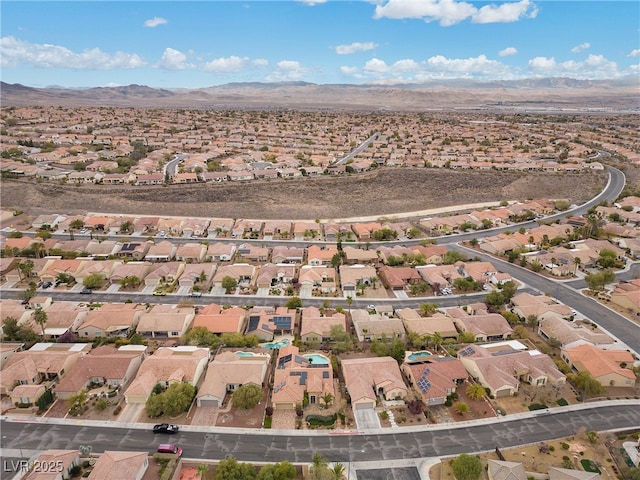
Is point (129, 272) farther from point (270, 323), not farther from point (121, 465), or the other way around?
point (121, 465)

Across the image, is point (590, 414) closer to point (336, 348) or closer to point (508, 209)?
point (336, 348)

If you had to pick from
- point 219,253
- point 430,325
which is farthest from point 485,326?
point 219,253

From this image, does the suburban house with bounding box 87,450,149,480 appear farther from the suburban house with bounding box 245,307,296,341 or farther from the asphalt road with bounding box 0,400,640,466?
the suburban house with bounding box 245,307,296,341

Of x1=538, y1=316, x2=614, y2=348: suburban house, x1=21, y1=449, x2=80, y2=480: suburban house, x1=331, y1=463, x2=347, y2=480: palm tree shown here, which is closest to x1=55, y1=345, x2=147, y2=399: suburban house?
x1=21, y1=449, x2=80, y2=480: suburban house

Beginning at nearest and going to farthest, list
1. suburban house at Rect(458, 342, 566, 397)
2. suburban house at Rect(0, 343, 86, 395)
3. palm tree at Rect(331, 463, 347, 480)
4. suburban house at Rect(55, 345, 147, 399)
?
1. palm tree at Rect(331, 463, 347, 480)
2. suburban house at Rect(55, 345, 147, 399)
3. suburban house at Rect(458, 342, 566, 397)
4. suburban house at Rect(0, 343, 86, 395)

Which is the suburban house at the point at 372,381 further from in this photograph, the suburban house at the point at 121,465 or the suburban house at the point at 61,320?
the suburban house at the point at 61,320

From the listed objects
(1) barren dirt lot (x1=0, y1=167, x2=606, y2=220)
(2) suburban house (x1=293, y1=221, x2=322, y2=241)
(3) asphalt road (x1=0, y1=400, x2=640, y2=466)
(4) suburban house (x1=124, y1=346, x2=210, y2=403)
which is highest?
(1) barren dirt lot (x1=0, y1=167, x2=606, y2=220)

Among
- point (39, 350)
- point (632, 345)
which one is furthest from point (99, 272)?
point (632, 345)
